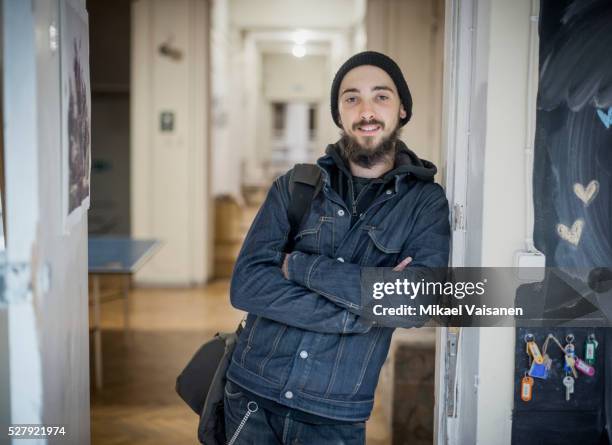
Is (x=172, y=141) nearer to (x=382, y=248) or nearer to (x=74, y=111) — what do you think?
(x=74, y=111)

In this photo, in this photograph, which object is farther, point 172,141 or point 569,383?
point 172,141

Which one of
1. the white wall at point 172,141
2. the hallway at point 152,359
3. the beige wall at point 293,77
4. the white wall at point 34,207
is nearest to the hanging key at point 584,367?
the white wall at point 34,207

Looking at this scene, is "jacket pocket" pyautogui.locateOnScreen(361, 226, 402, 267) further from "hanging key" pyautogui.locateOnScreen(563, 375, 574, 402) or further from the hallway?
the hallway

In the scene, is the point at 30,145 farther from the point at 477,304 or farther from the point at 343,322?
the point at 477,304

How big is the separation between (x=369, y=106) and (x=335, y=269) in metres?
0.55

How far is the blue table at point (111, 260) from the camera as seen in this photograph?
14.7ft

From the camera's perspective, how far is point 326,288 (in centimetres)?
204

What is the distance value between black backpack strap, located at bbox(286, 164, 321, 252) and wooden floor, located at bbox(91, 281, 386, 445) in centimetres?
200

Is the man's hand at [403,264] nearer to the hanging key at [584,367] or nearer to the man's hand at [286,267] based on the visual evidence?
the man's hand at [286,267]

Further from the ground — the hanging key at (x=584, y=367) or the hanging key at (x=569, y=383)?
the hanging key at (x=584, y=367)

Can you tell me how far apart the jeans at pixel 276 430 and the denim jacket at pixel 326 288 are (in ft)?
0.17

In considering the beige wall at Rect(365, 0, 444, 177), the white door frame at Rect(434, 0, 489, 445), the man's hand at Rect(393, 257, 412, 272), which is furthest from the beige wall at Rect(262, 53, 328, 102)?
the man's hand at Rect(393, 257, 412, 272)

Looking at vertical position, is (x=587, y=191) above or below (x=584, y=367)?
above

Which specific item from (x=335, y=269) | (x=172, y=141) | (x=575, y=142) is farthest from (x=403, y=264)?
(x=172, y=141)
